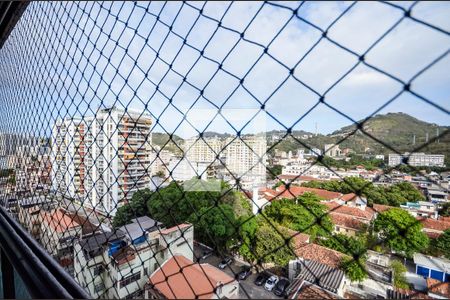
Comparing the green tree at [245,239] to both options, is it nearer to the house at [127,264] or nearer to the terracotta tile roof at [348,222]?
the house at [127,264]

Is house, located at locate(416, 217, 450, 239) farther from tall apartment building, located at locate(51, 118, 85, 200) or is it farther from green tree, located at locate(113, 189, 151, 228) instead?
tall apartment building, located at locate(51, 118, 85, 200)

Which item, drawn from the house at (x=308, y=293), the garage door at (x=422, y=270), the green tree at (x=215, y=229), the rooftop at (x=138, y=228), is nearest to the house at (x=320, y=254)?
the garage door at (x=422, y=270)

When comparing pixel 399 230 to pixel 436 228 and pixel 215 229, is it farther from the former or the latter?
pixel 436 228

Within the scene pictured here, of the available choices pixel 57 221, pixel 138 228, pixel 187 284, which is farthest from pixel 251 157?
pixel 57 221

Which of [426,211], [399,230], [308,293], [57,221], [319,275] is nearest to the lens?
[399,230]

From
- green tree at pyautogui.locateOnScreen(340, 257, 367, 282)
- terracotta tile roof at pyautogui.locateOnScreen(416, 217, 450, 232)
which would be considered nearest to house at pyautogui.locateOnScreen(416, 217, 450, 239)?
terracotta tile roof at pyautogui.locateOnScreen(416, 217, 450, 232)
